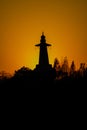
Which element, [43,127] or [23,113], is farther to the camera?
[23,113]

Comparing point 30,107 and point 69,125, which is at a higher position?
point 30,107

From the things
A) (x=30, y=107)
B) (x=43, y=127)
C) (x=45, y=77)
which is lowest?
(x=43, y=127)

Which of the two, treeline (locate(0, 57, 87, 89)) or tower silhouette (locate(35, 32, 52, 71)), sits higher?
tower silhouette (locate(35, 32, 52, 71))

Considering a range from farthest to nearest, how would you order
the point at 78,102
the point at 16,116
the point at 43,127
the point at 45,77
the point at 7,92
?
the point at 45,77 < the point at 7,92 < the point at 78,102 < the point at 16,116 < the point at 43,127

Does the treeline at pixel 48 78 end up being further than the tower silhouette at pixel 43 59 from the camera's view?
No

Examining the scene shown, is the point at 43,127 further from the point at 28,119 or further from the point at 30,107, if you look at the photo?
the point at 30,107

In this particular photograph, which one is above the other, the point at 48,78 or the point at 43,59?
the point at 43,59

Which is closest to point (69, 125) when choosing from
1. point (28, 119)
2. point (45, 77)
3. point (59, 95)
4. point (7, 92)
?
point (28, 119)

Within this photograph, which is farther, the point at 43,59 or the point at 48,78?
the point at 43,59

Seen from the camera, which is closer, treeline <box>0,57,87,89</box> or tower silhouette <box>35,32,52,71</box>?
treeline <box>0,57,87,89</box>

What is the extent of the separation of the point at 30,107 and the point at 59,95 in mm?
3814

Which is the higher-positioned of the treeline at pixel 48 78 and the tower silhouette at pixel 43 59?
the tower silhouette at pixel 43 59

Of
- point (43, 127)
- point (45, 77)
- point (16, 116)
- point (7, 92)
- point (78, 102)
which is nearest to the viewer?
point (43, 127)

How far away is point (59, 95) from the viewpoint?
3116cm
